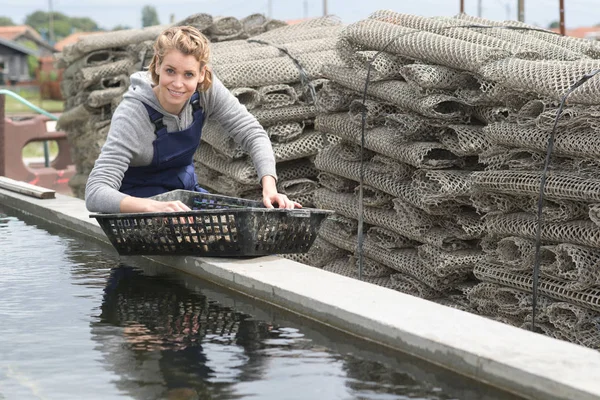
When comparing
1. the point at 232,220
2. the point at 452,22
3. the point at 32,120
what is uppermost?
the point at 452,22

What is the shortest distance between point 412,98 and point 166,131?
1273 millimetres

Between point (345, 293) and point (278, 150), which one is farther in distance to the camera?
point (278, 150)

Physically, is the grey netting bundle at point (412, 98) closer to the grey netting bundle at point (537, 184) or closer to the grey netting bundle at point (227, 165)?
the grey netting bundle at point (537, 184)

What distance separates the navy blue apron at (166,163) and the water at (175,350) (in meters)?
0.58

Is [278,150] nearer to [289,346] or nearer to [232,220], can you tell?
[232,220]

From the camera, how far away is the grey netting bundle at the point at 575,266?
162 inches

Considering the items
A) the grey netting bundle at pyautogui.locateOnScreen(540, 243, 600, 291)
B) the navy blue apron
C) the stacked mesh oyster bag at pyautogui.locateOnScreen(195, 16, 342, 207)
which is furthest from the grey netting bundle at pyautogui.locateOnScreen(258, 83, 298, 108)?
the grey netting bundle at pyautogui.locateOnScreen(540, 243, 600, 291)

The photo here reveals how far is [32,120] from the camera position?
508 inches

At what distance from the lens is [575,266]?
424 cm

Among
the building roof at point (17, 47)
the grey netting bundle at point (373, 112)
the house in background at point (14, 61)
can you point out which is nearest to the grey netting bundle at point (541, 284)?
the grey netting bundle at point (373, 112)

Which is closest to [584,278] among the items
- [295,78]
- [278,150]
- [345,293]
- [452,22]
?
[345,293]

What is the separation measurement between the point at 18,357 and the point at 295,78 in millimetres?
4145

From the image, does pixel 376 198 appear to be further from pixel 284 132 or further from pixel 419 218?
pixel 284 132

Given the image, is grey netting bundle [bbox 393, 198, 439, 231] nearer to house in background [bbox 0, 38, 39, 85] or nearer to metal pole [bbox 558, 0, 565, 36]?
metal pole [bbox 558, 0, 565, 36]
